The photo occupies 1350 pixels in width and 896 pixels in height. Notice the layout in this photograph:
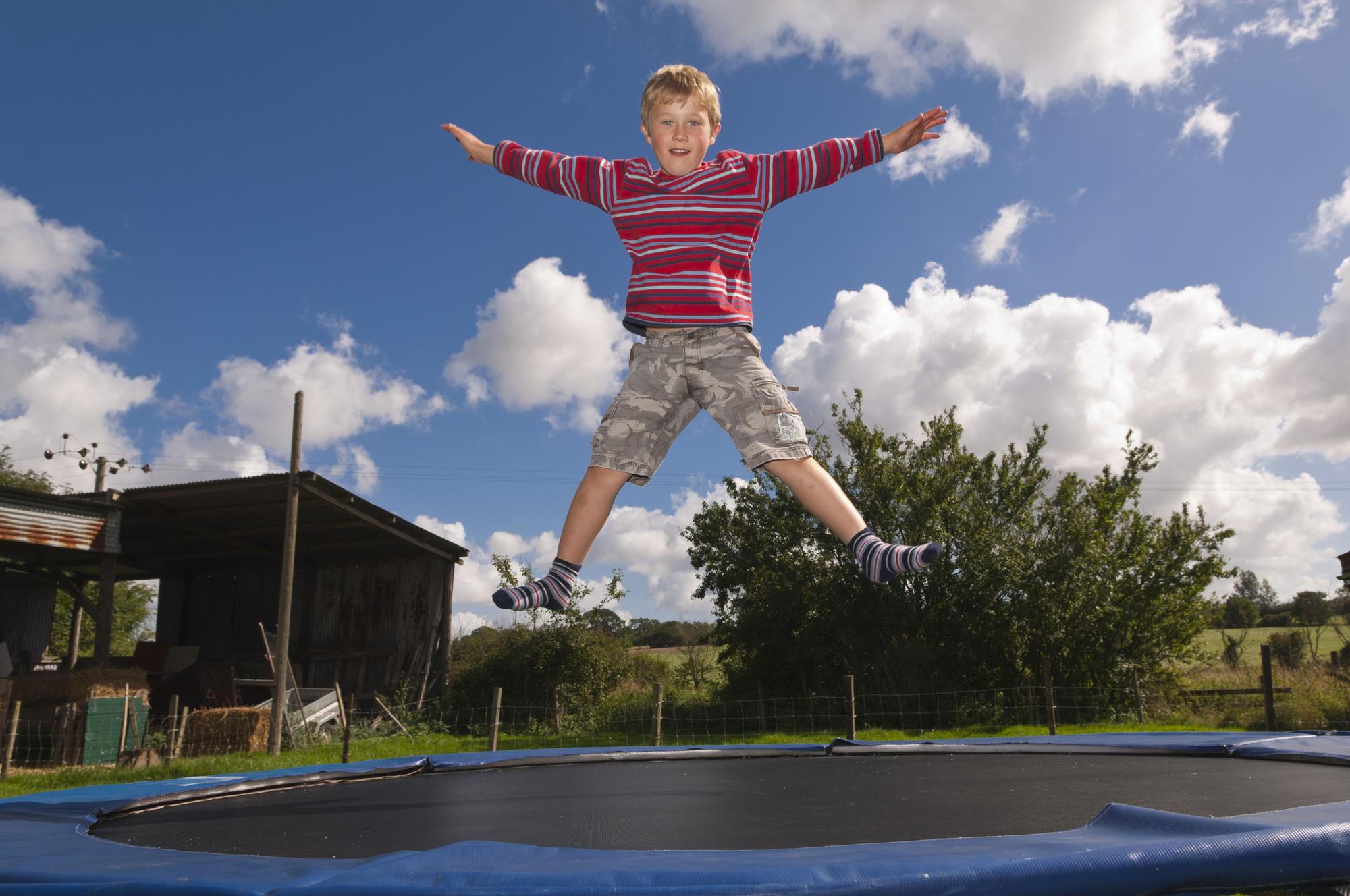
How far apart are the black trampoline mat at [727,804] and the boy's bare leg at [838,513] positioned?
0.43m

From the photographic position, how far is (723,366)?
5.94 feet

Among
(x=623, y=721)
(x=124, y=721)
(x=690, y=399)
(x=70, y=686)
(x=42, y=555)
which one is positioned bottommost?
(x=623, y=721)

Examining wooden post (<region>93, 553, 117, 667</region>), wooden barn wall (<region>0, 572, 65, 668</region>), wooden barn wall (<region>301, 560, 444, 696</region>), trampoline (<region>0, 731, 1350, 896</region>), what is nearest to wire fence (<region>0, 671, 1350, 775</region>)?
wooden barn wall (<region>301, 560, 444, 696</region>)

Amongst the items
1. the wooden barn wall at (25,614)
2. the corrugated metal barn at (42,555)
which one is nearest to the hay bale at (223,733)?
the corrugated metal barn at (42,555)

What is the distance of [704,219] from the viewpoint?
1841 mm

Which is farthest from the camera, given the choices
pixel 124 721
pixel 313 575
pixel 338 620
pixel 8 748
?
pixel 313 575

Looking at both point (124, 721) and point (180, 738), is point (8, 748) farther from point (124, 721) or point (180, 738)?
point (180, 738)

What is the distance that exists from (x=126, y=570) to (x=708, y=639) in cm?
761

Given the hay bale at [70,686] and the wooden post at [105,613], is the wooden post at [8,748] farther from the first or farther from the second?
the wooden post at [105,613]

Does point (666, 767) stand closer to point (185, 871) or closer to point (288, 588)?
point (185, 871)

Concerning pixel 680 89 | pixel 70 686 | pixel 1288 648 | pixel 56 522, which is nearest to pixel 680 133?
pixel 680 89

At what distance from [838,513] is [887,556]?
0.42 ft

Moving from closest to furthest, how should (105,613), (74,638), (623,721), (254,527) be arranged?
(105,613) < (623,721) < (254,527) < (74,638)

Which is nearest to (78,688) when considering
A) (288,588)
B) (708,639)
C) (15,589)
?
(288,588)
